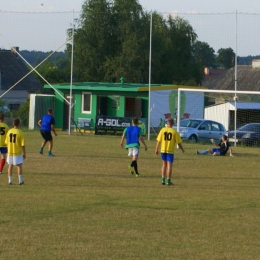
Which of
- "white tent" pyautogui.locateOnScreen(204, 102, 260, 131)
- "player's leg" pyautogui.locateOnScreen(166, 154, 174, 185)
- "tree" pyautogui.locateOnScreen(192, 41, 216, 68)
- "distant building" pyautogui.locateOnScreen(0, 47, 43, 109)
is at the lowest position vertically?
"player's leg" pyautogui.locateOnScreen(166, 154, 174, 185)

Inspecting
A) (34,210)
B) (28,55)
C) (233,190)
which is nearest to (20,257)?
(34,210)

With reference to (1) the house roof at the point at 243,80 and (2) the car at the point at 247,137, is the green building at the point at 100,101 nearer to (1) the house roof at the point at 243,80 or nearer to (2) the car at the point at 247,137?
(2) the car at the point at 247,137

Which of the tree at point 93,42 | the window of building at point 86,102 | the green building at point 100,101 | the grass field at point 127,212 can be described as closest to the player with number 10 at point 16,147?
the grass field at point 127,212

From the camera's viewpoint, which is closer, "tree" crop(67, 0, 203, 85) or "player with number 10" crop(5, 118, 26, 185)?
"player with number 10" crop(5, 118, 26, 185)

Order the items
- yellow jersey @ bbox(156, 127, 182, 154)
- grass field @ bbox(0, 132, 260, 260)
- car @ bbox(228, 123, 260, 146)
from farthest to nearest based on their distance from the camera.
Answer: car @ bbox(228, 123, 260, 146) < yellow jersey @ bbox(156, 127, 182, 154) < grass field @ bbox(0, 132, 260, 260)

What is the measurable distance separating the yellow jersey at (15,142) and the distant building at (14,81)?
137 ft

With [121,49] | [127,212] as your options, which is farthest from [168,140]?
[121,49]

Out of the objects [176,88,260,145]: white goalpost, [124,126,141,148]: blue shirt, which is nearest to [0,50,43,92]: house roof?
[176,88,260,145]: white goalpost

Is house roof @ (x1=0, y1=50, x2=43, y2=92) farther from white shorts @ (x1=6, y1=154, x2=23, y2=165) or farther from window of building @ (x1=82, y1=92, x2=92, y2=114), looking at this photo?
white shorts @ (x1=6, y1=154, x2=23, y2=165)

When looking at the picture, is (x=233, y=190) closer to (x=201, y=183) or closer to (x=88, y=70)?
(x=201, y=183)

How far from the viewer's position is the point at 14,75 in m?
64.0

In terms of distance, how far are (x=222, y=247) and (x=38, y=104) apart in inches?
1336

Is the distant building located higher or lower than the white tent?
higher

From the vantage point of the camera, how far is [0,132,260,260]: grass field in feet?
32.4
